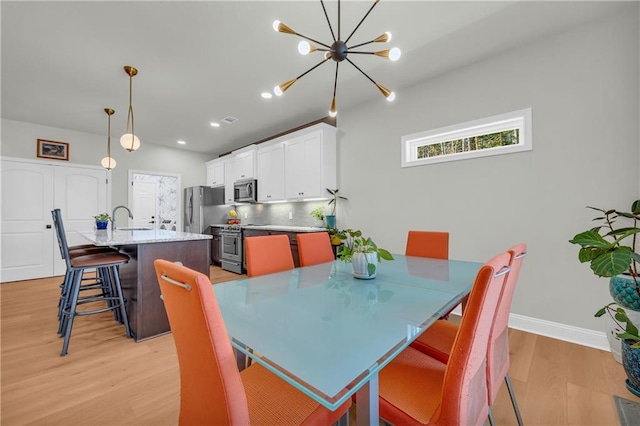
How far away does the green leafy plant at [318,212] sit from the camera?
168 inches

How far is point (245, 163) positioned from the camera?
5.45 meters

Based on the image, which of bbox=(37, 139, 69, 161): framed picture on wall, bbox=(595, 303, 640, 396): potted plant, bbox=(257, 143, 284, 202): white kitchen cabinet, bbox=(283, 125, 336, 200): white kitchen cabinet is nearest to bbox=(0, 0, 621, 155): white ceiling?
bbox=(283, 125, 336, 200): white kitchen cabinet

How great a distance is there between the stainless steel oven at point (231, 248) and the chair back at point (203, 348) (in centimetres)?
428

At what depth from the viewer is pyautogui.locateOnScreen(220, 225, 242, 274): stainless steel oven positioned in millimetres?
4926

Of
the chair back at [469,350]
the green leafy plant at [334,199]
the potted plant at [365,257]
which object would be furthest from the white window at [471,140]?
the chair back at [469,350]

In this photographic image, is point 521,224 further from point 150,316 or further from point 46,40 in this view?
point 46,40

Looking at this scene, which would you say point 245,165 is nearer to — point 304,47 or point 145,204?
point 145,204

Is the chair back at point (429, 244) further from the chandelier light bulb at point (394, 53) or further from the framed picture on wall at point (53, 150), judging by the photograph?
the framed picture on wall at point (53, 150)

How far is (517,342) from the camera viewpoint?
2312mm

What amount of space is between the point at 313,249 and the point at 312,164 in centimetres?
219

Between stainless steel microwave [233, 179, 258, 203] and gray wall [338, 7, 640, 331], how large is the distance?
301 cm

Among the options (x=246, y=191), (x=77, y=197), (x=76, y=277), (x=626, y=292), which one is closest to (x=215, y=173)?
(x=246, y=191)

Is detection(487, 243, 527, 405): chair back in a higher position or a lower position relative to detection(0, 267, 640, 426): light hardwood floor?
higher

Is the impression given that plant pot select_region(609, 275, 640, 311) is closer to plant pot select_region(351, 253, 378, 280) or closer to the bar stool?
plant pot select_region(351, 253, 378, 280)
